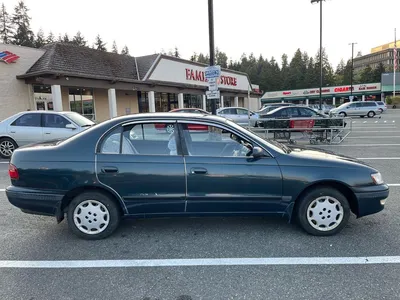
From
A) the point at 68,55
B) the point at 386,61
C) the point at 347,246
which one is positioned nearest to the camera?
the point at 347,246

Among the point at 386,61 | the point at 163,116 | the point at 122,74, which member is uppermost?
the point at 386,61

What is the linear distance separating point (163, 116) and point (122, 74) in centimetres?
1783

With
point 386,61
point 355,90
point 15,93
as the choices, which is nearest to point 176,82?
point 15,93

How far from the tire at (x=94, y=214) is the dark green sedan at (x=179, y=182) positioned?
12 millimetres

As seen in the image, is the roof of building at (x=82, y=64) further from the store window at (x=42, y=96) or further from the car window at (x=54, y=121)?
the car window at (x=54, y=121)

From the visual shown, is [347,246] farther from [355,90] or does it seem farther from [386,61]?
[386,61]

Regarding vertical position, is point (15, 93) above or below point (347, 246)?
above

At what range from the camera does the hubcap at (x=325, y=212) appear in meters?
3.72

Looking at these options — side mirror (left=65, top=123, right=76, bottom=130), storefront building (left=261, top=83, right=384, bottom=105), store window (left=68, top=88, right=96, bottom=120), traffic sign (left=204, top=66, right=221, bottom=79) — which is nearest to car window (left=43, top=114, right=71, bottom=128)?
side mirror (left=65, top=123, right=76, bottom=130)

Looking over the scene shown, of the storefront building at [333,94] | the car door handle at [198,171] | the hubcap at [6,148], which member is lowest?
the hubcap at [6,148]

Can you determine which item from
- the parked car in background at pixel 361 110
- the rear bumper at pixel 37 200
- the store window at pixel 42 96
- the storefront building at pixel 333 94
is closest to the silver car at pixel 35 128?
the rear bumper at pixel 37 200

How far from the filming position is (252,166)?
12.0 ft

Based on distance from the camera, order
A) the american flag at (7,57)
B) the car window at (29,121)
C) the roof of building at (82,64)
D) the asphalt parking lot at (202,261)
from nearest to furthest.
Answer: the asphalt parking lot at (202,261) → the car window at (29,121) → the american flag at (7,57) → the roof of building at (82,64)

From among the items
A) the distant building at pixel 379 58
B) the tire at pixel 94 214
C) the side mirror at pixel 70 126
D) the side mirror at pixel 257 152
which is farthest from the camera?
the distant building at pixel 379 58
